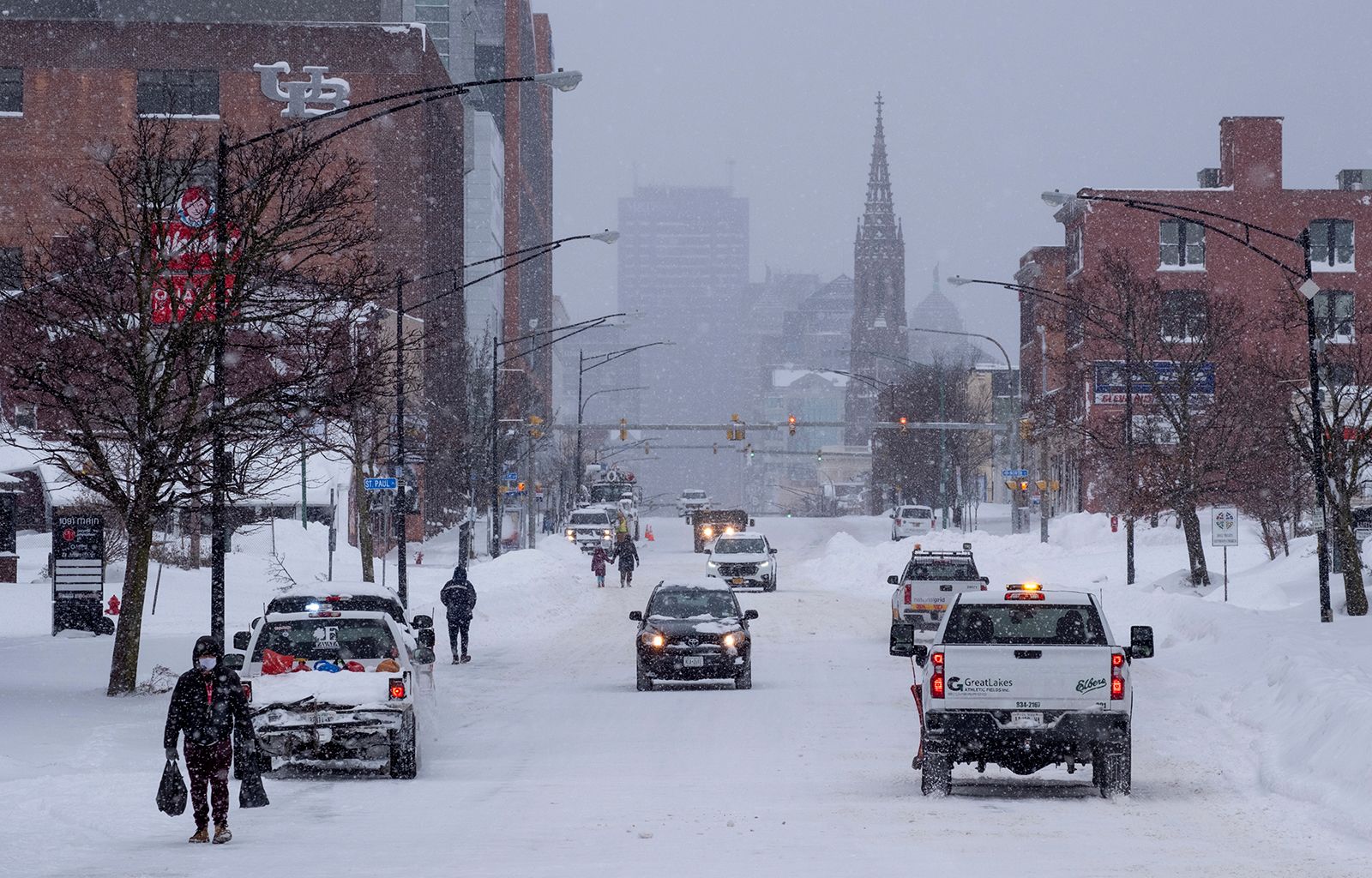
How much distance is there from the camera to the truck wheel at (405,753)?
16469 mm

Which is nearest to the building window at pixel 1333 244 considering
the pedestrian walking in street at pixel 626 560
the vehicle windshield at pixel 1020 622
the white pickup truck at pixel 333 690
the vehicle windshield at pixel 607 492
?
the vehicle windshield at pixel 607 492

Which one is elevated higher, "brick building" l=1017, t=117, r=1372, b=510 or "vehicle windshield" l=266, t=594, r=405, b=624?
"brick building" l=1017, t=117, r=1372, b=510

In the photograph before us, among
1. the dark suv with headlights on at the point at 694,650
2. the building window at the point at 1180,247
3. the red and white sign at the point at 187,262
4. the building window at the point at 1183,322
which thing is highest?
the building window at the point at 1180,247

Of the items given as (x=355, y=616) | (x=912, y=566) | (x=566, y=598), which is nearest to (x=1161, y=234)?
(x=566, y=598)

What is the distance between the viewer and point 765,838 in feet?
42.5

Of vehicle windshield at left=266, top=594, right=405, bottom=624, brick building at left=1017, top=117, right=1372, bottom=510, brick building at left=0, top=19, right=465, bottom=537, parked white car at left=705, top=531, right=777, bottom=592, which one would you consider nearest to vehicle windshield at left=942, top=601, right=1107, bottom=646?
vehicle windshield at left=266, top=594, right=405, bottom=624

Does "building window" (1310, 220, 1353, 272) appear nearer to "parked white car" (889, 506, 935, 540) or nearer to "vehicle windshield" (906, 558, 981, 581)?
"parked white car" (889, 506, 935, 540)

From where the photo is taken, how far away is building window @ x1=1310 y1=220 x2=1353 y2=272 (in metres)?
84.8

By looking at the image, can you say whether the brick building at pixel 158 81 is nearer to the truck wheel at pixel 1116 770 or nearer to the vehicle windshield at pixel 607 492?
the vehicle windshield at pixel 607 492

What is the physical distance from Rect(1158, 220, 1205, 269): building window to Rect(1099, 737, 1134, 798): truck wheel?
2880 inches

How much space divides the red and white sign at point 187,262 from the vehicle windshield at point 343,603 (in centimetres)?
378

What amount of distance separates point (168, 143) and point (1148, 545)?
4902 centimetres

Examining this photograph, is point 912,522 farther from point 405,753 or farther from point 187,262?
point 405,753

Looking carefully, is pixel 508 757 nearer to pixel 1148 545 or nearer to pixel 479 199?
pixel 1148 545
